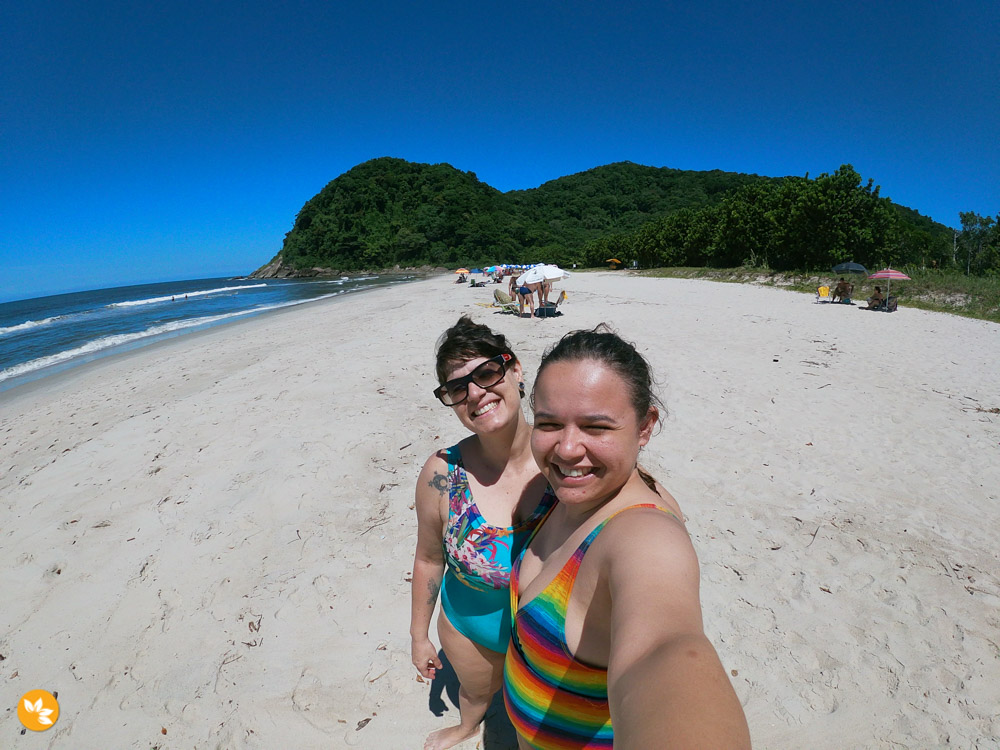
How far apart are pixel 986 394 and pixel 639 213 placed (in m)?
105

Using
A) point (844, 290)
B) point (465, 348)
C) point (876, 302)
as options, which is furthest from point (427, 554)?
point (844, 290)

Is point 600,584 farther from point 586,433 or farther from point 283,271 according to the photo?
point 283,271

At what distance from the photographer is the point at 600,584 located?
109 cm

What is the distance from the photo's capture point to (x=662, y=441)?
521 centimetres

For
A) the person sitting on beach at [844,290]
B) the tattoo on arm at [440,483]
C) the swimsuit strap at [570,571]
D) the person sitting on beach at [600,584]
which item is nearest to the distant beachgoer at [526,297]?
the person sitting on beach at [844,290]

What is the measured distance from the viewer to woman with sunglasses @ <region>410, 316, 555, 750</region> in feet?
5.33

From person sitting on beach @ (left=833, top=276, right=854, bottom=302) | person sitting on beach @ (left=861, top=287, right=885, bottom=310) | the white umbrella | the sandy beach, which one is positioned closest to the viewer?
the sandy beach

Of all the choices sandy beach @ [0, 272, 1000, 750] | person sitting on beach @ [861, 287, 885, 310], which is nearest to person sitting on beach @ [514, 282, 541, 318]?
sandy beach @ [0, 272, 1000, 750]

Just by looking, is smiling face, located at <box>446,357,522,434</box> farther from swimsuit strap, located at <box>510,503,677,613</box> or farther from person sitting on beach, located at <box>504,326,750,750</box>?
swimsuit strap, located at <box>510,503,677,613</box>

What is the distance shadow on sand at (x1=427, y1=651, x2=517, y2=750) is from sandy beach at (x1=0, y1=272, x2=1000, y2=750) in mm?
16

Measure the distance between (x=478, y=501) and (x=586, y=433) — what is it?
0.65 m

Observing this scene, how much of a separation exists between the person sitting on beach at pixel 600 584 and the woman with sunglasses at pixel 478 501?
23cm

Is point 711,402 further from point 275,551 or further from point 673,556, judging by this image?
point 673,556

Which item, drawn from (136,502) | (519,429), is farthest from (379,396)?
(519,429)
